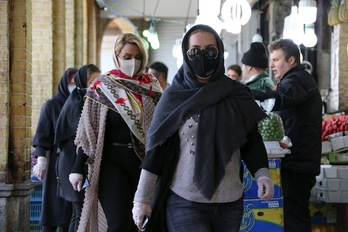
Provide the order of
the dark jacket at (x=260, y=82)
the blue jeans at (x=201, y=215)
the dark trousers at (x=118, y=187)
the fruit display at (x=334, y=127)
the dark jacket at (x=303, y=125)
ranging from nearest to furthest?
the blue jeans at (x=201, y=215)
the dark trousers at (x=118, y=187)
the dark jacket at (x=303, y=125)
the dark jacket at (x=260, y=82)
the fruit display at (x=334, y=127)

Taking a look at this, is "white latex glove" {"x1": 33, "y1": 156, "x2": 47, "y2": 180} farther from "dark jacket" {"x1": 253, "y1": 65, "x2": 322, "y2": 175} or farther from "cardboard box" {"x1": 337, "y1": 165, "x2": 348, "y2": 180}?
"cardboard box" {"x1": 337, "y1": 165, "x2": 348, "y2": 180}

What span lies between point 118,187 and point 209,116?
1.51m

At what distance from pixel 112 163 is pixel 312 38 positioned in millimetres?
6730

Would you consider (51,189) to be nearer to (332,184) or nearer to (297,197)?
(297,197)

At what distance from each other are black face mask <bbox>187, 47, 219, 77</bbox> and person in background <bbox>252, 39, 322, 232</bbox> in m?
2.04

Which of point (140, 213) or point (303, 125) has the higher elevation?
point (303, 125)

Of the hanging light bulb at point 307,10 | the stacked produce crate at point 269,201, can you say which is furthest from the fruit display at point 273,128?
the hanging light bulb at point 307,10

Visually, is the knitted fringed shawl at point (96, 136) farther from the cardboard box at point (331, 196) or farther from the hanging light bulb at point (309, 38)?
the hanging light bulb at point (309, 38)

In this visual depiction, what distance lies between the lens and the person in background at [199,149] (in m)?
3.63

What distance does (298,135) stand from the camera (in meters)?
5.86

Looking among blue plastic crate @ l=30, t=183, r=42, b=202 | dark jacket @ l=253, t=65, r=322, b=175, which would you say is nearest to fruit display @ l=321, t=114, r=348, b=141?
Answer: dark jacket @ l=253, t=65, r=322, b=175

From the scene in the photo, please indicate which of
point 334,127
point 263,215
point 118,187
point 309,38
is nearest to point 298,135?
point 263,215

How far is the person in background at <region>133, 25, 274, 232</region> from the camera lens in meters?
3.63

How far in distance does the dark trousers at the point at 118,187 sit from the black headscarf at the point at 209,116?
1.27 meters
